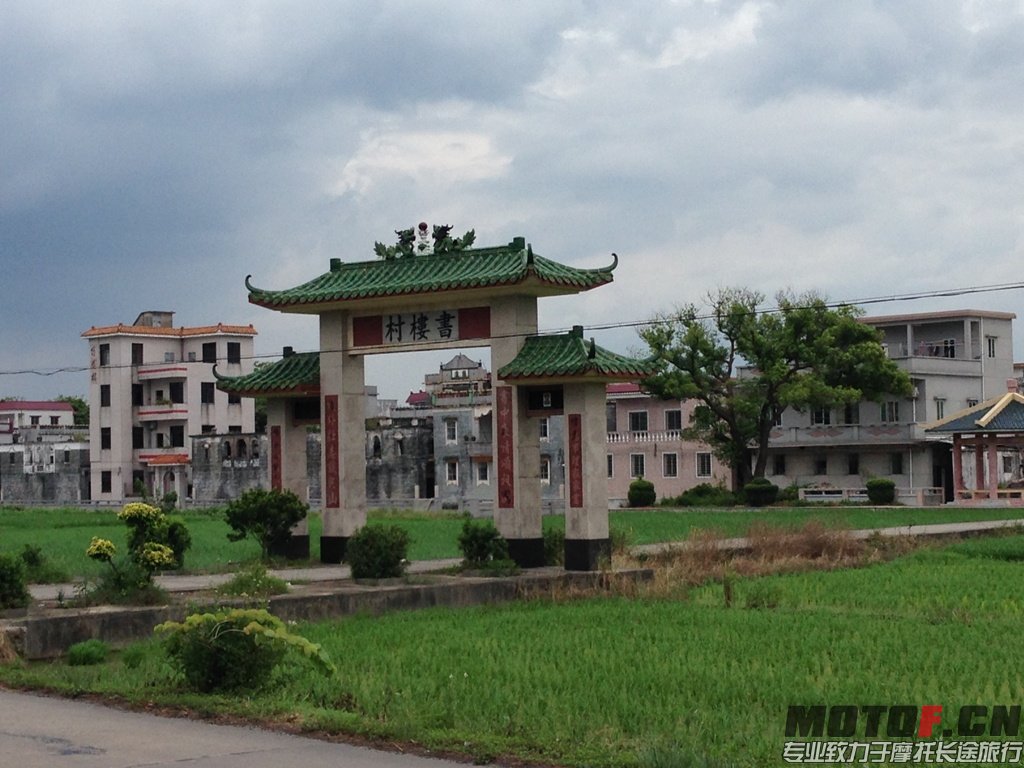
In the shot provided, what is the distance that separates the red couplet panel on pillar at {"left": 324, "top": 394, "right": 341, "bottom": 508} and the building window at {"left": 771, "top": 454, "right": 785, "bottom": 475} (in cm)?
4341

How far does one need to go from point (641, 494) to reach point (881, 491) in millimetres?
10854

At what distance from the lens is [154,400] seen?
82.2m

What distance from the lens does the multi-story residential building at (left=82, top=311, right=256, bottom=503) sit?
3164 inches

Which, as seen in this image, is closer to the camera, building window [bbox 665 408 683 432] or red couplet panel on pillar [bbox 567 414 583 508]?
red couplet panel on pillar [bbox 567 414 583 508]

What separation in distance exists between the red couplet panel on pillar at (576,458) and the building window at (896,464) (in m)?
42.4

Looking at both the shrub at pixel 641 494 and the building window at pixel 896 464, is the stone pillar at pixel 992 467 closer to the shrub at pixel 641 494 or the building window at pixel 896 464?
the building window at pixel 896 464

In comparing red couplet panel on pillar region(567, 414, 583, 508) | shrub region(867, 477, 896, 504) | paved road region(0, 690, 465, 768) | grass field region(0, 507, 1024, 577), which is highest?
red couplet panel on pillar region(567, 414, 583, 508)

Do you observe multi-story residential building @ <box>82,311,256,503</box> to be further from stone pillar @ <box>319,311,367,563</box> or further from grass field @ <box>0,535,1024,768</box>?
grass field @ <box>0,535,1024,768</box>

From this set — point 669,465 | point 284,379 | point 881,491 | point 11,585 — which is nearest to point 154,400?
point 669,465

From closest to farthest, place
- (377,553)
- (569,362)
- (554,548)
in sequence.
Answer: (377,553) < (569,362) < (554,548)

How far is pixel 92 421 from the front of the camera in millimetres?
82375

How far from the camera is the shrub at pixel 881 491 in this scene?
195 feet

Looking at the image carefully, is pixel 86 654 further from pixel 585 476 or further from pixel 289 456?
pixel 289 456

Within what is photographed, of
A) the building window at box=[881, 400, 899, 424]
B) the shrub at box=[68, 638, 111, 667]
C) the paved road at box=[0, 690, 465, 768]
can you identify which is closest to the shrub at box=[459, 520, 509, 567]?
the shrub at box=[68, 638, 111, 667]
